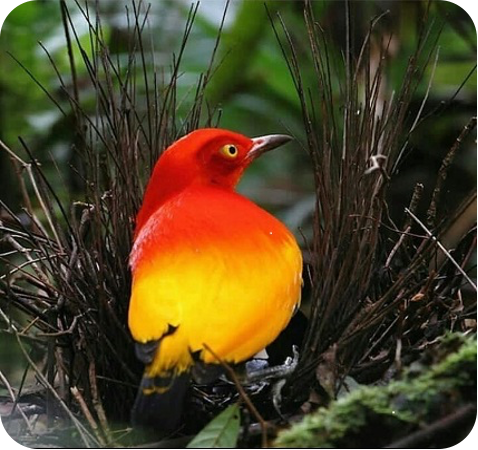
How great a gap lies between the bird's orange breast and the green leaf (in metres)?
0.06

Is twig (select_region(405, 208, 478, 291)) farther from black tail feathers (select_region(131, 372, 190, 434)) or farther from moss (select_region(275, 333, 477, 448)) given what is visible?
black tail feathers (select_region(131, 372, 190, 434))

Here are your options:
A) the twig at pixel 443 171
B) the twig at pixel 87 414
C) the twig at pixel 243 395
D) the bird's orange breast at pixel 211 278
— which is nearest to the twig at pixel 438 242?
the twig at pixel 443 171

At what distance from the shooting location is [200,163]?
38.5 inches

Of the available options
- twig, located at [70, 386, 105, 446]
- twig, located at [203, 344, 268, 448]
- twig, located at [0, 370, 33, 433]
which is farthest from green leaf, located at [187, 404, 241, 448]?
twig, located at [0, 370, 33, 433]

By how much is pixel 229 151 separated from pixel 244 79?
0.31m

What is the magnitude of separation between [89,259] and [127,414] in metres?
0.19

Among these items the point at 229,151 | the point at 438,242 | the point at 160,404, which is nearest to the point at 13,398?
the point at 160,404

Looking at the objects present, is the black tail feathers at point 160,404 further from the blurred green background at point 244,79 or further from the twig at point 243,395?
the blurred green background at point 244,79

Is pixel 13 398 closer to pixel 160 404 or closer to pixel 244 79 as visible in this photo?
pixel 160 404

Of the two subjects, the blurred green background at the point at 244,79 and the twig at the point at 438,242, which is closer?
the twig at the point at 438,242

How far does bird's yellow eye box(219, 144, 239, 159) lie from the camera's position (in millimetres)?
985

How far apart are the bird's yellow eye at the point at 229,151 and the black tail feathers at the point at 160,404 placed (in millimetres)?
269

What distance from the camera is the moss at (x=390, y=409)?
0.80 meters

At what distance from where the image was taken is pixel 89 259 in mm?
997
